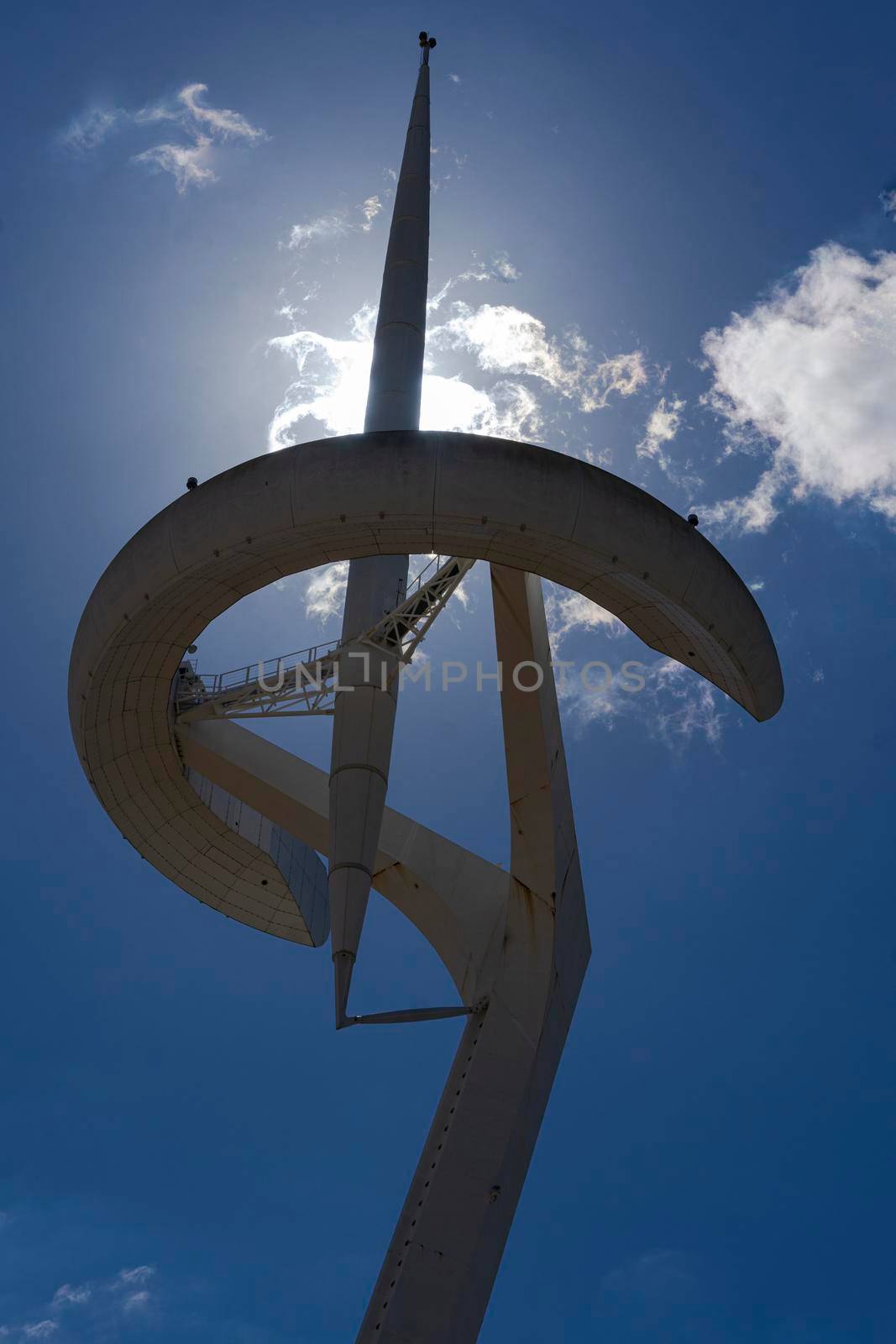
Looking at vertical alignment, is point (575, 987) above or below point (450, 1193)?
above

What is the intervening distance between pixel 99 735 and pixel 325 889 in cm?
1191

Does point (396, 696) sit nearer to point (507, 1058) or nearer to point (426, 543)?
point (426, 543)

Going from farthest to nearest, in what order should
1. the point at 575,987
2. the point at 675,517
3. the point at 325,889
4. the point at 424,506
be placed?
the point at 325,889 → the point at 575,987 → the point at 675,517 → the point at 424,506

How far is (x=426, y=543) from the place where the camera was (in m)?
21.9

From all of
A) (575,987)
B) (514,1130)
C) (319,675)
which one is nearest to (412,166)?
(319,675)

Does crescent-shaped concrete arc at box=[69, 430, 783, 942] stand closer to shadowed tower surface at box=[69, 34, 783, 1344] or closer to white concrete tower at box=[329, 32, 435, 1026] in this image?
shadowed tower surface at box=[69, 34, 783, 1344]

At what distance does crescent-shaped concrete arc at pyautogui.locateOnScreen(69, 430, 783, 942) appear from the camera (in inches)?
808

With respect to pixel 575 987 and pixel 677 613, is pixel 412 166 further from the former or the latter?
pixel 575 987

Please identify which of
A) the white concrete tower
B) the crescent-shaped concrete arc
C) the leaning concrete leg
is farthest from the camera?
the white concrete tower

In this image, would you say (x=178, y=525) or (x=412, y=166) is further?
(x=412, y=166)

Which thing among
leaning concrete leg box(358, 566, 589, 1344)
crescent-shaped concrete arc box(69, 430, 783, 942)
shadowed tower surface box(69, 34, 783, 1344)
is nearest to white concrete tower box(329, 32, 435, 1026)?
shadowed tower surface box(69, 34, 783, 1344)

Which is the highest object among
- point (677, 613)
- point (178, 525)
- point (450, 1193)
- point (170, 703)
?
point (170, 703)

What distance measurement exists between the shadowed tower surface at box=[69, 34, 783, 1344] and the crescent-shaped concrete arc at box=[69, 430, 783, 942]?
0.05m

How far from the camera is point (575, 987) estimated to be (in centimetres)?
2738
